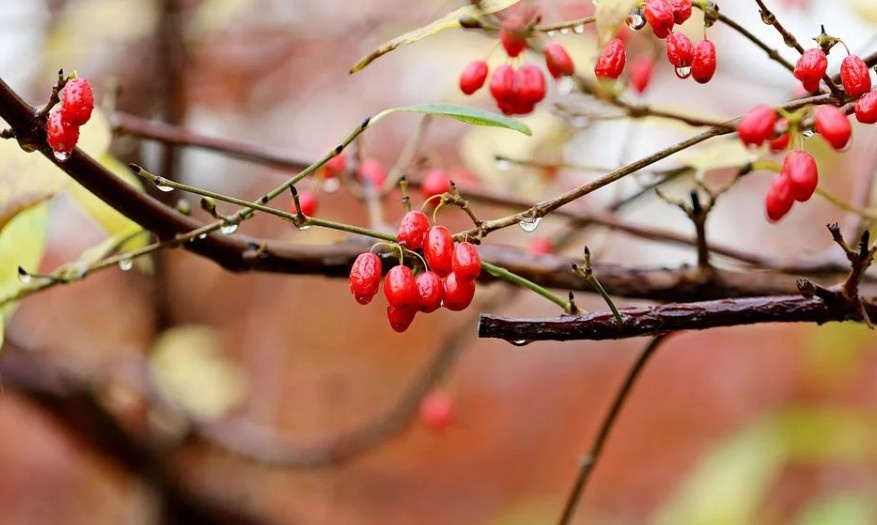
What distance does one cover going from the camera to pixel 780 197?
0.45 m

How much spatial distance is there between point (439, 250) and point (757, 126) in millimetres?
168

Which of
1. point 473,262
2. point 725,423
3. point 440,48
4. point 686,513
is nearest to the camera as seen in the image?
point 473,262

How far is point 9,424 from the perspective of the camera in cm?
228

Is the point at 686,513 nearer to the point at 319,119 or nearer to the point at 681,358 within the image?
the point at 681,358

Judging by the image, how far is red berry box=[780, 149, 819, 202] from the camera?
17.3 inches

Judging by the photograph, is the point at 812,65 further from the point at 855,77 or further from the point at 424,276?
the point at 424,276

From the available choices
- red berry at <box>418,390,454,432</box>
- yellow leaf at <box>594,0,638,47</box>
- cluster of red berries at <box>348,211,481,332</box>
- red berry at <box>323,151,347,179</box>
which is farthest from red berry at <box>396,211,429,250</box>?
red berry at <box>418,390,454,432</box>

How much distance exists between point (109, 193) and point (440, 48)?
2.81 ft

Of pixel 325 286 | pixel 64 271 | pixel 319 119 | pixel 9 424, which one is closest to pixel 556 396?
pixel 325 286

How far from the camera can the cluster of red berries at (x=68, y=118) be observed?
1.42ft

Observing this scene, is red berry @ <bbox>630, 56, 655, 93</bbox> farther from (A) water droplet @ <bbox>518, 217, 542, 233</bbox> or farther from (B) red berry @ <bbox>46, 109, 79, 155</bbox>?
(B) red berry @ <bbox>46, 109, 79, 155</bbox>

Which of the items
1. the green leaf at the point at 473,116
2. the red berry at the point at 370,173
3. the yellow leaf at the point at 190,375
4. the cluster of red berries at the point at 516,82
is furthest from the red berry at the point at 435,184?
the yellow leaf at the point at 190,375

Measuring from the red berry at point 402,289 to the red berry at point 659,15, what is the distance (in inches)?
7.0

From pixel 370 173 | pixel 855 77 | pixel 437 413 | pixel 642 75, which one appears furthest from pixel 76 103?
pixel 437 413
